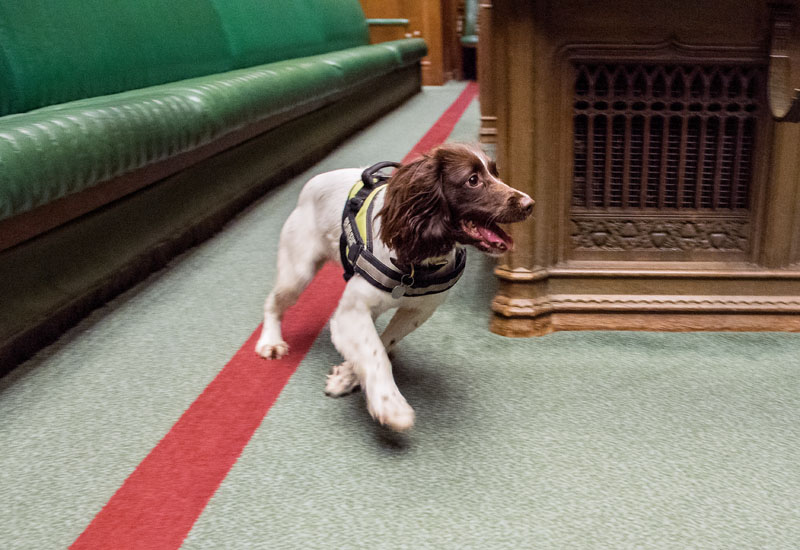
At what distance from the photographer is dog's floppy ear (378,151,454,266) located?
4.37ft

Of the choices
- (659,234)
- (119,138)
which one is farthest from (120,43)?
(659,234)

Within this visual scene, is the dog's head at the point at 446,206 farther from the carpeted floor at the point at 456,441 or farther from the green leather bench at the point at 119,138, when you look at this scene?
the green leather bench at the point at 119,138

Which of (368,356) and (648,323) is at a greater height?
(368,356)

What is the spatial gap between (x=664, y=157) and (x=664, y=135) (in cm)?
6

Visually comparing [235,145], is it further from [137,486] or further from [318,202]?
[137,486]

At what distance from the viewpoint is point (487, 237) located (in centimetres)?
138

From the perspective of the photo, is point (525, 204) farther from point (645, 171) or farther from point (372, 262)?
point (645, 171)

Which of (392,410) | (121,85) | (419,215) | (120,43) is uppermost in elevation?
(120,43)

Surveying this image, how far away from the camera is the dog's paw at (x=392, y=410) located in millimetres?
1336

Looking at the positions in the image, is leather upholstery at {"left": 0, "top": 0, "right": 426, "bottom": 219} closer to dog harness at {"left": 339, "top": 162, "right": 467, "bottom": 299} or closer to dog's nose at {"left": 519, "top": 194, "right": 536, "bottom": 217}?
dog harness at {"left": 339, "top": 162, "right": 467, "bottom": 299}

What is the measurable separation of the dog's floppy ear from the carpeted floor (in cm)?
43

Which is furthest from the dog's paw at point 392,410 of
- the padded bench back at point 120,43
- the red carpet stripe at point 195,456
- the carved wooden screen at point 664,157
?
the padded bench back at point 120,43

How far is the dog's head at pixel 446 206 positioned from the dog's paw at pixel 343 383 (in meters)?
0.41

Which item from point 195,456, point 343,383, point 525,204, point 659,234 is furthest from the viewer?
point 659,234
